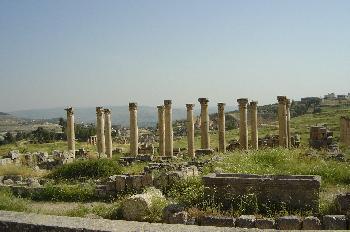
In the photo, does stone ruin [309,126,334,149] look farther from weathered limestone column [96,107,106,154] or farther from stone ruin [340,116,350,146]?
weathered limestone column [96,107,106,154]

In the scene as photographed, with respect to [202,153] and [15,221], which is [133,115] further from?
[15,221]

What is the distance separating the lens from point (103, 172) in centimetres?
2062

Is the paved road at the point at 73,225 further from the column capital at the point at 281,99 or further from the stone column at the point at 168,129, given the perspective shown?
the stone column at the point at 168,129

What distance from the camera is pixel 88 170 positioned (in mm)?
20688

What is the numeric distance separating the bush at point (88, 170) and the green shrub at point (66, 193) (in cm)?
324

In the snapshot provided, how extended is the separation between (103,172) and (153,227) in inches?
620

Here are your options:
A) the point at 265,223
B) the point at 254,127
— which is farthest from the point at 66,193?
the point at 254,127

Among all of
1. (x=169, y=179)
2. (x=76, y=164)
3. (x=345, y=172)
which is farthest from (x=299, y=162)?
(x=76, y=164)

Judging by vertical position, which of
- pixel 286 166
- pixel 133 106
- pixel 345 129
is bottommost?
pixel 286 166

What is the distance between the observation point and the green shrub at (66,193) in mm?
16484

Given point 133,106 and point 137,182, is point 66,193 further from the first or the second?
point 133,106

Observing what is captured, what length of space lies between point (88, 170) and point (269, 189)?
1065 cm

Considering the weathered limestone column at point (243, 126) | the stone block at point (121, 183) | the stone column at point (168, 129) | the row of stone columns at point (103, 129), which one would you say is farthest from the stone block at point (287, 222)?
the row of stone columns at point (103, 129)

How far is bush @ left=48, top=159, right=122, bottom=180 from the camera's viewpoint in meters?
20.6
